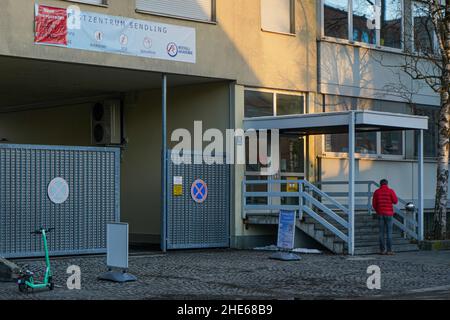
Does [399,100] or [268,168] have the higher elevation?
[399,100]

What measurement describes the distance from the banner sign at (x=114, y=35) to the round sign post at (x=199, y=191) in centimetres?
304

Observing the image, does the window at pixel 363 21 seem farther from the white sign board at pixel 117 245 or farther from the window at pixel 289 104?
the white sign board at pixel 117 245

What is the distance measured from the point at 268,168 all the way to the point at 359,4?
19.9ft

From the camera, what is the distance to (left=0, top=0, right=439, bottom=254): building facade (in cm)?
1892

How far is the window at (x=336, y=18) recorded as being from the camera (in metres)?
23.3

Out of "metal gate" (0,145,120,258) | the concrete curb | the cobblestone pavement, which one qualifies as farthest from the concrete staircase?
the concrete curb

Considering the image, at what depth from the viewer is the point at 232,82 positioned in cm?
2098

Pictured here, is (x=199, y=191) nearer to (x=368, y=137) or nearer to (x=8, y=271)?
(x=368, y=137)

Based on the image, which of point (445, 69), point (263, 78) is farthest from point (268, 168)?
point (445, 69)

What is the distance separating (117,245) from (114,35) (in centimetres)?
637
